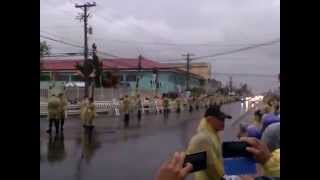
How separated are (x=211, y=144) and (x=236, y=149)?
1568 millimetres

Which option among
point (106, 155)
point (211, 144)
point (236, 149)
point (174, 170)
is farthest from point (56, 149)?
point (174, 170)

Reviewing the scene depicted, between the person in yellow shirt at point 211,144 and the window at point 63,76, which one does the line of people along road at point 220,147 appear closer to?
the person in yellow shirt at point 211,144

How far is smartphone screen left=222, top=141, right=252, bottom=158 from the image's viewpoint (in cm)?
200

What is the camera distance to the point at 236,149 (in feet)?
6.72

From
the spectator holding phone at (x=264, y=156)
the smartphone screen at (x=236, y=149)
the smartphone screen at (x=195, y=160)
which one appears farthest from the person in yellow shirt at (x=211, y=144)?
the smartphone screen at (x=195, y=160)

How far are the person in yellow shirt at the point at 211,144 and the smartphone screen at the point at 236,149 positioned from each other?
1052 millimetres

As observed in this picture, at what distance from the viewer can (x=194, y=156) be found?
5.05ft

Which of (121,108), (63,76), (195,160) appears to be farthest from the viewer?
(63,76)

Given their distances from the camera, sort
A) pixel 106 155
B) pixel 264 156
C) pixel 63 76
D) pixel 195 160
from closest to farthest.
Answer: pixel 195 160 → pixel 264 156 → pixel 106 155 → pixel 63 76

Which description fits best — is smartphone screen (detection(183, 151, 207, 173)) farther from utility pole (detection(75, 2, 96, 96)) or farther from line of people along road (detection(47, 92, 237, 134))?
utility pole (detection(75, 2, 96, 96))

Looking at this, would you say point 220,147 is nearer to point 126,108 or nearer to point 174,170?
point 174,170
